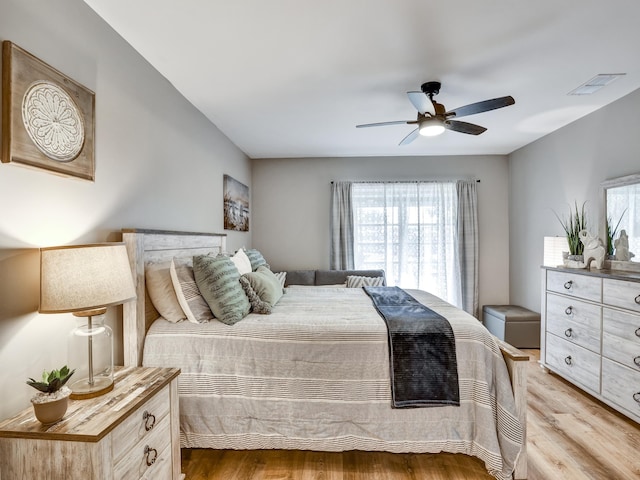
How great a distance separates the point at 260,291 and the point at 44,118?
5.26 ft

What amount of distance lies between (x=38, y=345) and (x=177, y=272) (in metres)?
0.76

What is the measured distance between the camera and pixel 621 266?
2.76 m

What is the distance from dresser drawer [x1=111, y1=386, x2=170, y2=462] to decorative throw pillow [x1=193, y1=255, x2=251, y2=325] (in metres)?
0.54

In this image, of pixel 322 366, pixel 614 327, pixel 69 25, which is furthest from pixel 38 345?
pixel 614 327

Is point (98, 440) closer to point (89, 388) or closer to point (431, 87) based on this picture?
point (89, 388)

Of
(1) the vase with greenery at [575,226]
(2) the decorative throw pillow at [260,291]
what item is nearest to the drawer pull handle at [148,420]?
(2) the decorative throw pillow at [260,291]

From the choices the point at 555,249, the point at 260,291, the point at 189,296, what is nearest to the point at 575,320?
the point at 555,249

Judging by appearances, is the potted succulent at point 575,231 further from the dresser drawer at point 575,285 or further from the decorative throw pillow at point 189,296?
the decorative throw pillow at point 189,296

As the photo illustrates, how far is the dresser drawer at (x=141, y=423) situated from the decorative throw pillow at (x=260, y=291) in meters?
0.82

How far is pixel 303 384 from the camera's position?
1862mm

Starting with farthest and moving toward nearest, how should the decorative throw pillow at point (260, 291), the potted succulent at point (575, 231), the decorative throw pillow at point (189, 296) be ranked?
the potted succulent at point (575, 231) < the decorative throw pillow at point (260, 291) < the decorative throw pillow at point (189, 296)

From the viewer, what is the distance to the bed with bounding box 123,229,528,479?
1.83 metres

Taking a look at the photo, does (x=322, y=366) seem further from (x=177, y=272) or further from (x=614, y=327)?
(x=614, y=327)

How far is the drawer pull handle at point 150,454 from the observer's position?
1.36 meters
